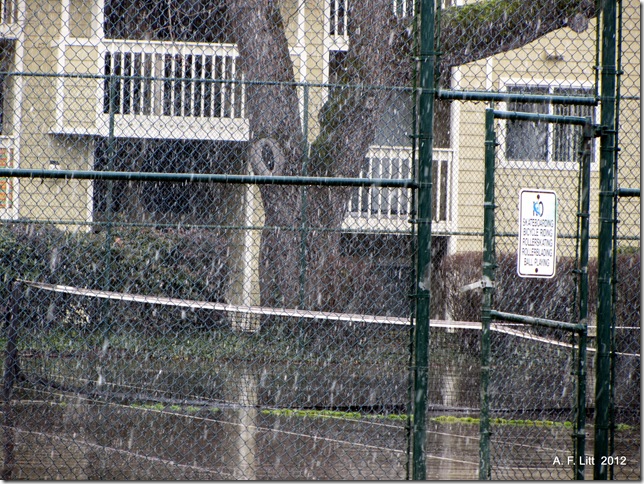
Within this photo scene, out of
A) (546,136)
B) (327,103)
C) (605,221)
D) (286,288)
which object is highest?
(327,103)

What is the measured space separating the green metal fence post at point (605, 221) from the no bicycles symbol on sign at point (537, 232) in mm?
283

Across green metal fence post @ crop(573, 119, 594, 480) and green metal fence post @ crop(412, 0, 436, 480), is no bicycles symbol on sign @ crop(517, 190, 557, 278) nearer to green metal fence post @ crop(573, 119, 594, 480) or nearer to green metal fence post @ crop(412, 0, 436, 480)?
green metal fence post @ crop(573, 119, 594, 480)

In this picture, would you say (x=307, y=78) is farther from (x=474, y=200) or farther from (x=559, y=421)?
(x=559, y=421)

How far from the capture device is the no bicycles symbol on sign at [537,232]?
4242mm

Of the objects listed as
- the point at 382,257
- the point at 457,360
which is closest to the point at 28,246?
the point at 382,257

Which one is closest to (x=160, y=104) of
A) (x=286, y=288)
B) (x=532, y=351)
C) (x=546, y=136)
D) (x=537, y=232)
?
(x=286, y=288)

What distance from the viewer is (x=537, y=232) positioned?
427cm

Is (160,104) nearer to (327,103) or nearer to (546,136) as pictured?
(327,103)

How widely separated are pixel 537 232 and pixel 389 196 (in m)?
7.88

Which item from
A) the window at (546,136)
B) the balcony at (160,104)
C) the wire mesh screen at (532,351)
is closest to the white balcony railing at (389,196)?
the wire mesh screen at (532,351)

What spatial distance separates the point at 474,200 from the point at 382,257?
99.7 inches

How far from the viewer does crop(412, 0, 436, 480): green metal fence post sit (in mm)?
3953

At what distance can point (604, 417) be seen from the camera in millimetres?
4344

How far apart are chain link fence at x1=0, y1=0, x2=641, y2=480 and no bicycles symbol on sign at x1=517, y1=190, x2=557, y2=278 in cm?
52
